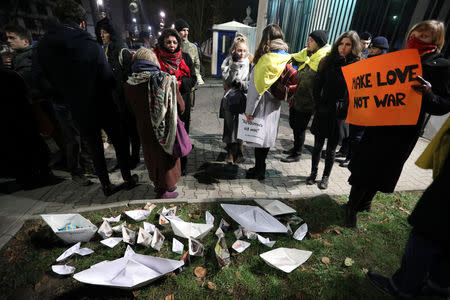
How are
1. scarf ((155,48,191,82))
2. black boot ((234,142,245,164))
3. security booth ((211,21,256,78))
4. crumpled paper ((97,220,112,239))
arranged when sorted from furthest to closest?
security booth ((211,21,256,78)), black boot ((234,142,245,164)), scarf ((155,48,191,82)), crumpled paper ((97,220,112,239))

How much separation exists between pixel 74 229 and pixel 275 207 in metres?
2.46

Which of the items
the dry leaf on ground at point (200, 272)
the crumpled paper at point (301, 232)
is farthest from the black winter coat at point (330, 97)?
the dry leaf on ground at point (200, 272)

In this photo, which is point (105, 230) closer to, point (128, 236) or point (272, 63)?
point (128, 236)

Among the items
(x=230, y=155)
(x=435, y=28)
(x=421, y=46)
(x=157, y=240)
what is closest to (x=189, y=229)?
(x=157, y=240)

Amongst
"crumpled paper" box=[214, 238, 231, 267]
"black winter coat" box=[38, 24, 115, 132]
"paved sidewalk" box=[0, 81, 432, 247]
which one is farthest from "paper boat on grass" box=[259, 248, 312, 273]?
"black winter coat" box=[38, 24, 115, 132]

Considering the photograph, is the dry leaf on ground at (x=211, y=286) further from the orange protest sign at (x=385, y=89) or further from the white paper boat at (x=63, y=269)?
the orange protest sign at (x=385, y=89)

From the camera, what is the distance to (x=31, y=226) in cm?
273

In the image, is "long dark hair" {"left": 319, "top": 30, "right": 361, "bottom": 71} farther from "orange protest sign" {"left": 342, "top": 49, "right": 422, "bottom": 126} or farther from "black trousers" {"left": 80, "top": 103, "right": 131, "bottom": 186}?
"black trousers" {"left": 80, "top": 103, "right": 131, "bottom": 186}

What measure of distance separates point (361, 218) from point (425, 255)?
1.55 meters

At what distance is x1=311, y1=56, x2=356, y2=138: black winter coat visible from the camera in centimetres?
308

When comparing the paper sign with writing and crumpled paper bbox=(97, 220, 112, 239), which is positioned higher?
the paper sign with writing

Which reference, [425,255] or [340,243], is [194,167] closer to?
[340,243]

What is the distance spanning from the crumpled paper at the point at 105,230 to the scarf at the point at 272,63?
2699mm

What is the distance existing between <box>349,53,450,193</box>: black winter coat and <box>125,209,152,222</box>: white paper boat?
2605 millimetres
